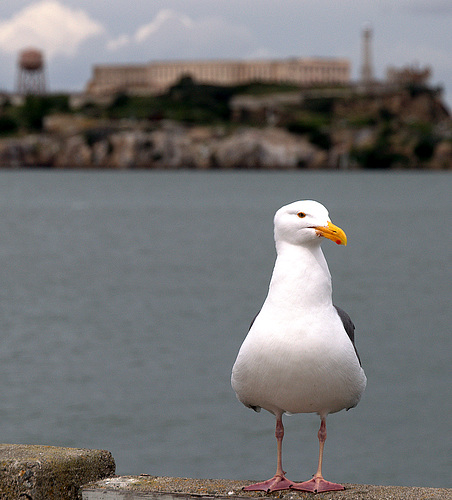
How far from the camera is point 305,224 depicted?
488 centimetres

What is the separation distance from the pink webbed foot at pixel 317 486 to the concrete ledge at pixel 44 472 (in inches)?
43.8

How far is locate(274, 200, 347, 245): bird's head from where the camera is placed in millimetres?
4820

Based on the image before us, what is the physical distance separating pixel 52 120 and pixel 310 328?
184 metres


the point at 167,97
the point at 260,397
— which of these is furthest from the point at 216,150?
the point at 260,397

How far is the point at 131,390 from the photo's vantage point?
21797 millimetres

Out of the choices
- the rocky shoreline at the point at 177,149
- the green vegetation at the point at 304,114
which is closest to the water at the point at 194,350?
the green vegetation at the point at 304,114

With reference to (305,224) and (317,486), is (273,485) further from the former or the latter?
(305,224)

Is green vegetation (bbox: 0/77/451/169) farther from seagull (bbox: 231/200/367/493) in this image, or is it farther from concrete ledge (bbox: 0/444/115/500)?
concrete ledge (bbox: 0/444/115/500)

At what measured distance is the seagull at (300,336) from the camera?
4844 mm

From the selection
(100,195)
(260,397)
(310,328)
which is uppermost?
(310,328)

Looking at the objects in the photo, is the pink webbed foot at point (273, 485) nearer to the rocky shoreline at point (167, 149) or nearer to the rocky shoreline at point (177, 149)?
the rocky shoreline at point (167, 149)

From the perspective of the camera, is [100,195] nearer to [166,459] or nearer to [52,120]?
[52,120]

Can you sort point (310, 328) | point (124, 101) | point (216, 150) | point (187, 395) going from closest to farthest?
point (310, 328) < point (187, 395) < point (216, 150) < point (124, 101)

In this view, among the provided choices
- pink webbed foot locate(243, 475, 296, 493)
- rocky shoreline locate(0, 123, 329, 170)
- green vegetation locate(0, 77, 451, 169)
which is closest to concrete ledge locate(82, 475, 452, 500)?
pink webbed foot locate(243, 475, 296, 493)
